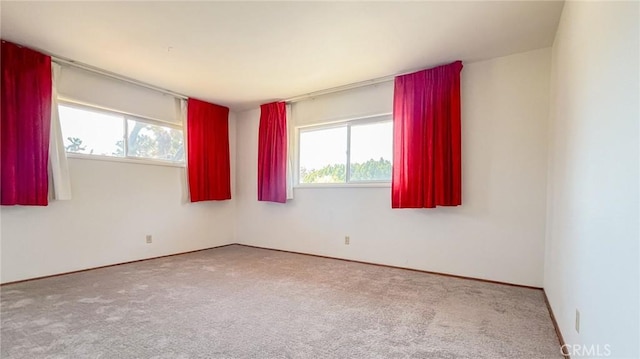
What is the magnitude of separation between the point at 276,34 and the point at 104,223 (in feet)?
10.2

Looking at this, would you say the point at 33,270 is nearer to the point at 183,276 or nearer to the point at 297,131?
the point at 183,276

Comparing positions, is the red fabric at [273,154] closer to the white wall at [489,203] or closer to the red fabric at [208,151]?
the red fabric at [208,151]

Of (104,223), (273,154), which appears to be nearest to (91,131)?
(104,223)

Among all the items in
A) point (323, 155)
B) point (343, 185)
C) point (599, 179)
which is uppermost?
point (323, 155)

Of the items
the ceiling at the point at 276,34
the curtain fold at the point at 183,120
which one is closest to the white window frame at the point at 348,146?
the ceiling at the point at 276,34

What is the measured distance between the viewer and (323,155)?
4543mm

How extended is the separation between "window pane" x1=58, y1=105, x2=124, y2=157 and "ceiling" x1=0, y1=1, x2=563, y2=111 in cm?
62

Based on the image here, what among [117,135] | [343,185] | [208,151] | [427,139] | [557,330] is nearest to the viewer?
[557,330]

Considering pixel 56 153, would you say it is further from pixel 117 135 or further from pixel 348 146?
pixel 348 146

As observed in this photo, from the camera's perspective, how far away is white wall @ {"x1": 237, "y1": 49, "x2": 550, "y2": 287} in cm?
296

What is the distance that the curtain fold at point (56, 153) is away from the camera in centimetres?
316

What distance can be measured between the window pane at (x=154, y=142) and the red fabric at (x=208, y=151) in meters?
0.19

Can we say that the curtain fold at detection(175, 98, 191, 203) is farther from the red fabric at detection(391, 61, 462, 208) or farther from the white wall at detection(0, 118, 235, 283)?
the red fabric at detection(391, 61, 462, 208)

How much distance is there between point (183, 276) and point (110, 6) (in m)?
2.62
